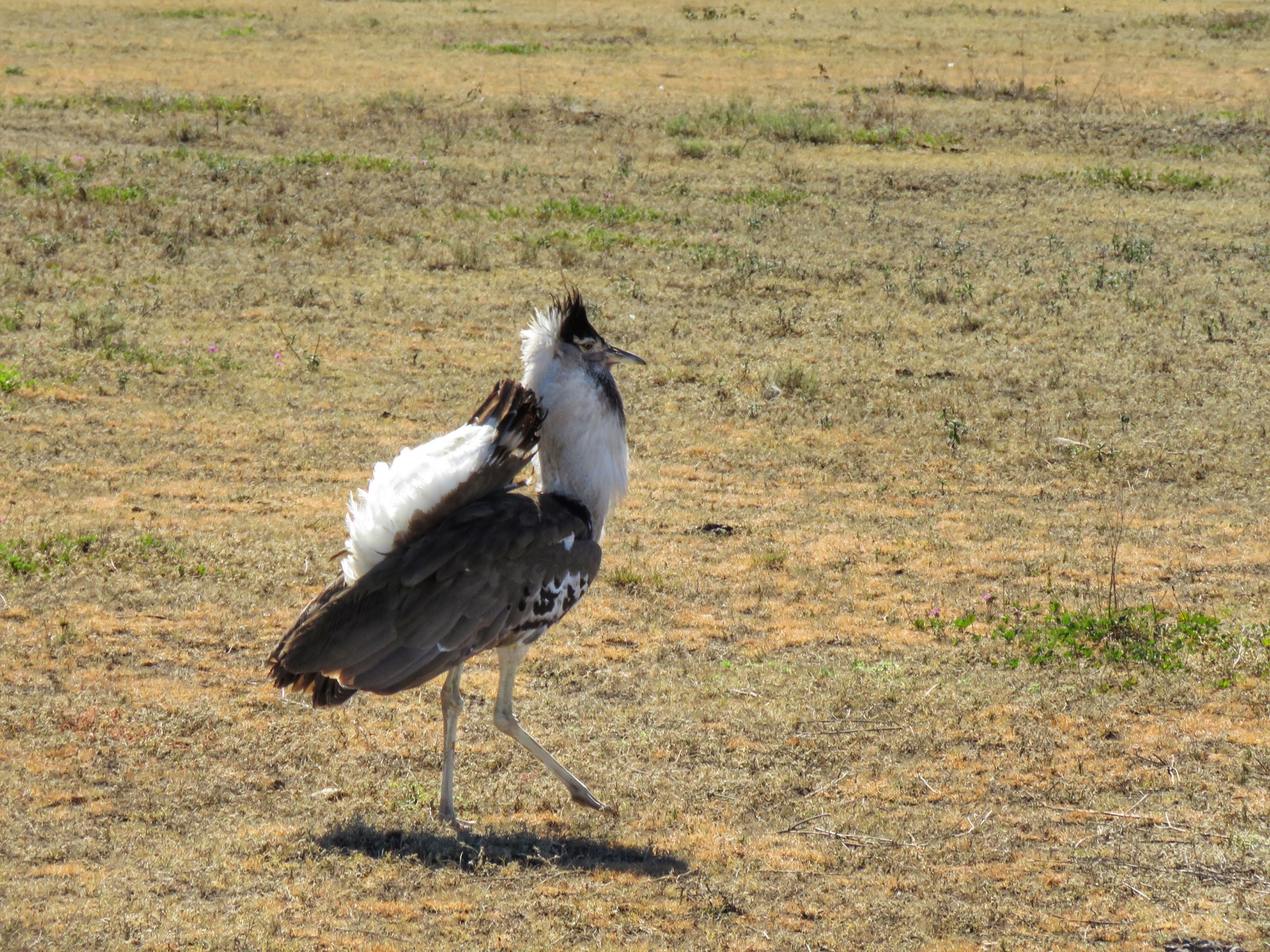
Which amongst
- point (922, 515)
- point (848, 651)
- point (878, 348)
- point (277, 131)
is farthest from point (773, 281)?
point (277, 131)

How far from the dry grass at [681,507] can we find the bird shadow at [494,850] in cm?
3

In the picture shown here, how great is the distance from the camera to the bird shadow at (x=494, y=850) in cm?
502

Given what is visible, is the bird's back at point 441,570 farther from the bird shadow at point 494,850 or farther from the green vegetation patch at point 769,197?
the green vegetation patch at point 769,197

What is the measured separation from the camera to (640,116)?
2145cm

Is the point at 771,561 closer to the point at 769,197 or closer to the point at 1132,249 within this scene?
the point at 1132,249

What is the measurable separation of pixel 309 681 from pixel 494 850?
0.92 meters

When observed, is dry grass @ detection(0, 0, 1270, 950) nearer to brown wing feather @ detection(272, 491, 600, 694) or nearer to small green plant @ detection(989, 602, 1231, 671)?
small green plant @ detection(989, 602, 1231, 671)

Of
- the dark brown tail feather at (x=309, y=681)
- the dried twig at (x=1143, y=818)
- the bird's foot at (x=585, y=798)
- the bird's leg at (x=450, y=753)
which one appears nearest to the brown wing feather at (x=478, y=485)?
the dark brown tail feather at (x=309, y=681)

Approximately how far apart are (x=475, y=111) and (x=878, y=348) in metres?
11.2

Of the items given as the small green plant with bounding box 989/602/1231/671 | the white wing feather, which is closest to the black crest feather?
the white wing feather

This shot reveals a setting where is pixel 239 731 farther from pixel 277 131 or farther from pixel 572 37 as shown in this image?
pixel 572 37

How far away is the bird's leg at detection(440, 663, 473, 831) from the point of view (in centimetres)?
532

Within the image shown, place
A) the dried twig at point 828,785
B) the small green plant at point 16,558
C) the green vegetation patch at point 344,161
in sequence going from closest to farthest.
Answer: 1. the dried twig at point 828,785
2. the small green plant at point 16,558
3. the green vegetation patch at point 344,161

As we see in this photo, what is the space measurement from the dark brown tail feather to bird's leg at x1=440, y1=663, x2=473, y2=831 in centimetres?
38
